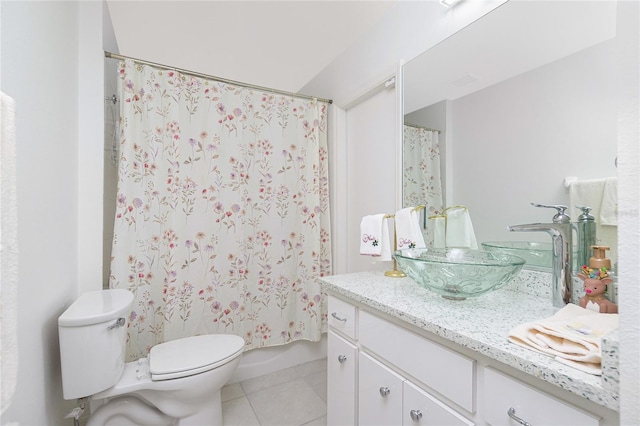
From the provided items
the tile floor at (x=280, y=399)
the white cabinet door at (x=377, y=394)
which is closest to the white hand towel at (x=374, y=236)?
the white cabinet door at (x=377, y=394)

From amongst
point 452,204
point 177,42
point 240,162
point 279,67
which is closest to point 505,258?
point 452,204

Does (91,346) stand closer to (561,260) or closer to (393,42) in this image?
(561,260)

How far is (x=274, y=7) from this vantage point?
5.70 feet

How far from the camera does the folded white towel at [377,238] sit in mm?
1338

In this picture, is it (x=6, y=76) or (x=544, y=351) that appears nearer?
(x=544, y=351)

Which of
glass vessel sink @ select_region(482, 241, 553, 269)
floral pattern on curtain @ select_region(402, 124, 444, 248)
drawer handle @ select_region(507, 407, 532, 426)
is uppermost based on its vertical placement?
floral pattern on curtain @ select_region(402, 124, 444, 248)

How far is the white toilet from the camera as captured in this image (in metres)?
1.07

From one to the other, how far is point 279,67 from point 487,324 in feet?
7.94

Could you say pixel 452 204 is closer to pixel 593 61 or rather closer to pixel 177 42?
pixel 593 61

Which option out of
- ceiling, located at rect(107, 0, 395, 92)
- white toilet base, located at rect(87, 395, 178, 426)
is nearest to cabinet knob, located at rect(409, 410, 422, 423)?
white toilet base, located at rect(87, 395, 178, 426)

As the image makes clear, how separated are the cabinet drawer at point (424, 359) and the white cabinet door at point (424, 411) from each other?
0.04 meters

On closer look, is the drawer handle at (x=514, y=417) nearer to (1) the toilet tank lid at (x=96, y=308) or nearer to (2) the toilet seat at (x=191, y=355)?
(2) the toilet seat at (x=191, y=355)

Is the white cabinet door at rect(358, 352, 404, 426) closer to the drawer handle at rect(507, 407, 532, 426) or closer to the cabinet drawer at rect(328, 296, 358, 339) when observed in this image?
the cabinet drawer at rect(328, 296, 358, 339)

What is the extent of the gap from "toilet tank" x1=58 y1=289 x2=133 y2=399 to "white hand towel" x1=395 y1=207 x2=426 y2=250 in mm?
1274
